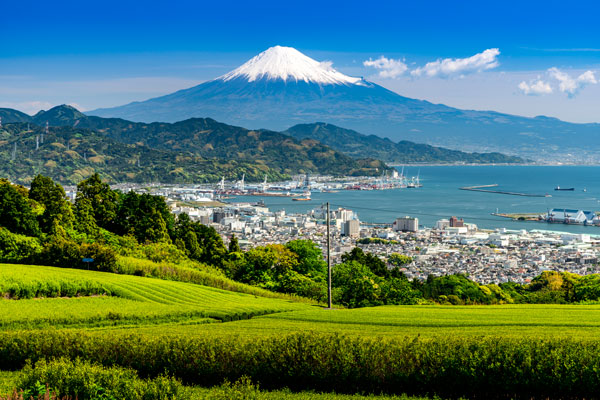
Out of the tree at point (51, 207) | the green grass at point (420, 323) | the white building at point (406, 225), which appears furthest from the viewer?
the white building at point (406, 225)

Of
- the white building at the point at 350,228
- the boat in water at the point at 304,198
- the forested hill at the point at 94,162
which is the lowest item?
the white building at the point at 350,228

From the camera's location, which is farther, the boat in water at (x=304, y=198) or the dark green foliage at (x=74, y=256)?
the boat in water at (x=304, y=198)

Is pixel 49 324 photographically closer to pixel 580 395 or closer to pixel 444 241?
pixel 580 395

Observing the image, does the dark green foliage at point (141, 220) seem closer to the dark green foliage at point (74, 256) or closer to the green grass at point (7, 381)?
the dark green foliage at point (74, 256)

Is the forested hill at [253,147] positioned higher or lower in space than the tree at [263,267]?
higher

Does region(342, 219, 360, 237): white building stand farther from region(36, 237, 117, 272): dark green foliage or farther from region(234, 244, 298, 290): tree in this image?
region(36, 237, 117, 272): dark green foliage

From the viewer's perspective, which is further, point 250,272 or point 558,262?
point 558,262


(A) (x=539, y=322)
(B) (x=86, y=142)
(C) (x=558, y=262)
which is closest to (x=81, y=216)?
(A) (x=539, y=322)

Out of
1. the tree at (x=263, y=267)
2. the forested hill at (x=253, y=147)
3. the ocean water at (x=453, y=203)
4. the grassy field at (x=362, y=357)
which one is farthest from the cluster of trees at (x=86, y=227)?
the forested hill at (x=253, y=147)
